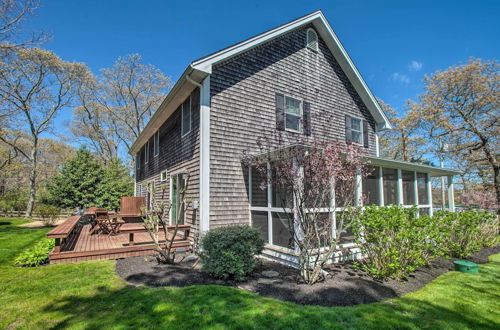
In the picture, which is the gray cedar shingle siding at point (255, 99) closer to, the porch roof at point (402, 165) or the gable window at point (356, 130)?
the gable window at point (356, 130)

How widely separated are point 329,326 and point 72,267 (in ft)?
17.9

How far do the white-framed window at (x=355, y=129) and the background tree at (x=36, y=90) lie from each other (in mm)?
20108

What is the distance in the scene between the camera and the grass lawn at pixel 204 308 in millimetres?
3240

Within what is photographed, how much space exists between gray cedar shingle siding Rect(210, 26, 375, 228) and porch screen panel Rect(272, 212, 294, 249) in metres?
1.01

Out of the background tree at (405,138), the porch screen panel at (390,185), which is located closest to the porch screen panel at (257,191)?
the porch screen panel at (390,185)

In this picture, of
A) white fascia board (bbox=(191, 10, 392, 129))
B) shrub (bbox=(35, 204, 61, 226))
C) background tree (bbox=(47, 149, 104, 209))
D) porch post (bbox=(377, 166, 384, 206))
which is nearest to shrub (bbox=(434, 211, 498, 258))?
porch post (bbox=(377, 166, 384, 206))

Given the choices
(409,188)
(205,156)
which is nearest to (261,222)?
(205,156)

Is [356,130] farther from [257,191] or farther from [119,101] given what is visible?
[119,101]

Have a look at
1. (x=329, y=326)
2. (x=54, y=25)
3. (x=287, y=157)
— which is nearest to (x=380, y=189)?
(x=287, y=157)

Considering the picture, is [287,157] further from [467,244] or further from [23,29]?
[23,29]

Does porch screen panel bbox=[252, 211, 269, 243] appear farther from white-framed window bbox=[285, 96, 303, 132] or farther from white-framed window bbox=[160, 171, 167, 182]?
white-framed window bbox=[160, 171, 167, 182]

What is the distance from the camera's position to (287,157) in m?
5.91

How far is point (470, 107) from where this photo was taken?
599 inches

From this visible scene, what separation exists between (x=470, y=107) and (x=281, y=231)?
15.8 meters
